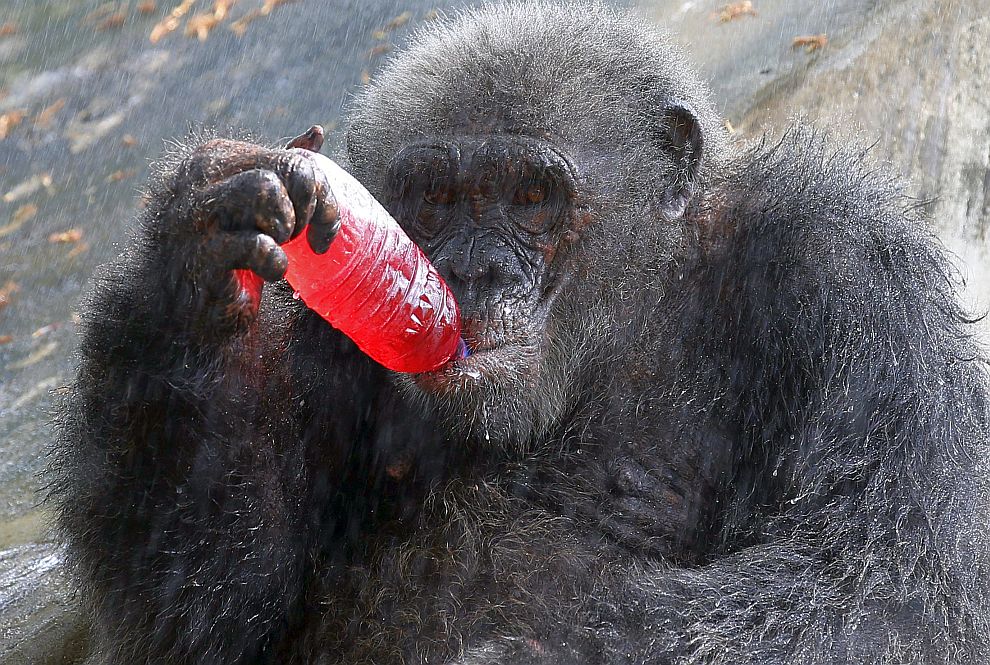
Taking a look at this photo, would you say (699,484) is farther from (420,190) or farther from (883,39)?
(883,39)

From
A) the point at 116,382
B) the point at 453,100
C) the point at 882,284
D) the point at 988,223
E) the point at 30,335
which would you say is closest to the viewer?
the point at 116,382

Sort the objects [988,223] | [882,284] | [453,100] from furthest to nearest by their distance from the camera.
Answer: [988,223] → [453,100] → [882,284]

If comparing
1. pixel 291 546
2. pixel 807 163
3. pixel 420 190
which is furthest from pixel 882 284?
pixel 291 546

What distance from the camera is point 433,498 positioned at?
414cm

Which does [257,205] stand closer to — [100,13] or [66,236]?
[66,236]

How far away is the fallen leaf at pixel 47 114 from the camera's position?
10781mm

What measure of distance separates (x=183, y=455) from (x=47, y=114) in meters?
8.26

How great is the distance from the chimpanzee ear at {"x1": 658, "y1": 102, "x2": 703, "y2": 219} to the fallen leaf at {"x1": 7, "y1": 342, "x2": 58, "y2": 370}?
5.77 metres

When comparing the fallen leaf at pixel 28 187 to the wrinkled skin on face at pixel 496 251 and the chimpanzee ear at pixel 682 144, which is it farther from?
the chimpanzee ear at pixel 682 144

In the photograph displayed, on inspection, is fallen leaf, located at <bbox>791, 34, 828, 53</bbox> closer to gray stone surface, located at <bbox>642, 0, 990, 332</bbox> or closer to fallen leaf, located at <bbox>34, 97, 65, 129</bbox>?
gray stone surface, located at <bbox>642, 0, 990, 332</bbox>

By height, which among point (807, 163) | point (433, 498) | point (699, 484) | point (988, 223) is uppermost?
point (807, 163)

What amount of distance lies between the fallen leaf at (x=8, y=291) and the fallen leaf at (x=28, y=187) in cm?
124

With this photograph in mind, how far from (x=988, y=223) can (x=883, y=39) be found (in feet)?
4.42

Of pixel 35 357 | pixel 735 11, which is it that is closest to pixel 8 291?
pixel 35 357
